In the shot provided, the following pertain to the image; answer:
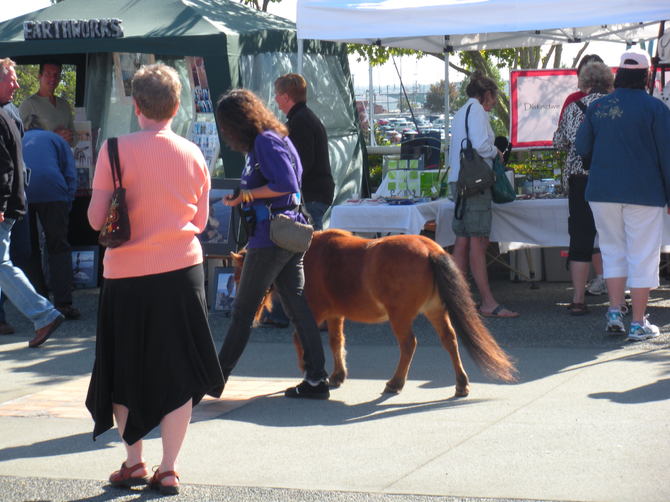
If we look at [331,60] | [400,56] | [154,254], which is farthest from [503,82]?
[154,254]

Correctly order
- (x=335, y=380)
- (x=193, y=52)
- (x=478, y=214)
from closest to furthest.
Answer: (x=335, y=380) < (x=478, y=214) < (x=193, y=52)

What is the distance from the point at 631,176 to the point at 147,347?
164 inches

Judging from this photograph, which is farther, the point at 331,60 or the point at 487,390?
the point at 331,60

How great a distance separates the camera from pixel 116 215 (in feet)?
14.8

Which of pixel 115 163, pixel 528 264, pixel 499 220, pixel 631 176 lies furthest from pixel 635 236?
pixel 115 163

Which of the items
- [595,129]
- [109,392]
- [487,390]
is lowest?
[487,390]

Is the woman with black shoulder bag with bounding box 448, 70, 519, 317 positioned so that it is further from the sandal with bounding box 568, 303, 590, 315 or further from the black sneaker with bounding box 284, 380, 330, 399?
the black sneaker with bounding box 284, 380, 330, 399

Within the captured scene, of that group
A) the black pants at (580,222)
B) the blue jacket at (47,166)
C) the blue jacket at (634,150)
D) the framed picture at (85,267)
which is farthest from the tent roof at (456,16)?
the framed picture at (85,267)

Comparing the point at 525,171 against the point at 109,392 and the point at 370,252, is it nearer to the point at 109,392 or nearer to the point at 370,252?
the point at 370,252

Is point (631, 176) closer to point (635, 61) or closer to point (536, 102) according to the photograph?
point (635, 61)

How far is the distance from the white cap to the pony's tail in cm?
230

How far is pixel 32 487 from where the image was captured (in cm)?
496

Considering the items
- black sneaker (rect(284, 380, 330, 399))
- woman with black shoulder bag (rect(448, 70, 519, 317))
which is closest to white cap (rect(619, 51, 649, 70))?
woman with black shoulder bag (rect(448, 70, 519, 317))

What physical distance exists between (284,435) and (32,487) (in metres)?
1.32
